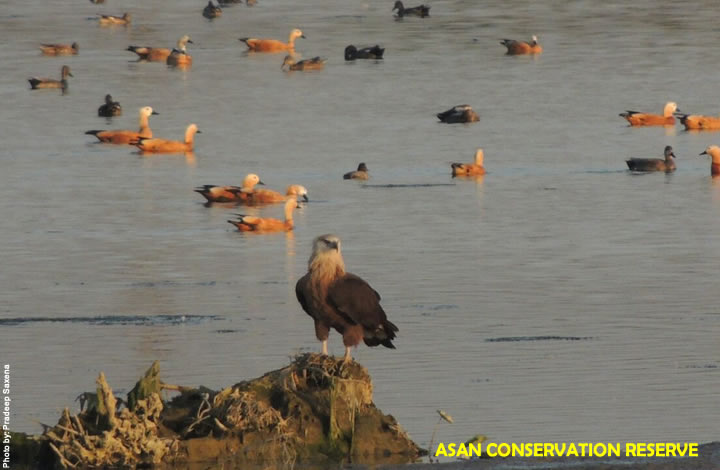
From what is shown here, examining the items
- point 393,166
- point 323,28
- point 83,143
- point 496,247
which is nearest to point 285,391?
point 496,247

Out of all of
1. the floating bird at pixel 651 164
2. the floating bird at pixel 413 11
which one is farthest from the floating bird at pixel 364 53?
the floating bird at pixel 651 164

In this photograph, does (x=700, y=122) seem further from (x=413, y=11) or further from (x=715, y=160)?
(x=413, y=11)

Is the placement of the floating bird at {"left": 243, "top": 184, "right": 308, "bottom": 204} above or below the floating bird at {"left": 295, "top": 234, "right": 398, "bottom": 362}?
below

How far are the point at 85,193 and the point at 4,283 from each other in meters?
8.10

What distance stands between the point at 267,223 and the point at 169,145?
1009 cm

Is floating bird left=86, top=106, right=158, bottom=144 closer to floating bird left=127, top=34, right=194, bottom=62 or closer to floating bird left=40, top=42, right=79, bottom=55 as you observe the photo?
floating bird left=40, top=42, right=79, bottom=55

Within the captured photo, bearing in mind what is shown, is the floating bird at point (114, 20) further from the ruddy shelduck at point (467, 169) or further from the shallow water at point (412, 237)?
the ruddy shelduck at point (467, 169)

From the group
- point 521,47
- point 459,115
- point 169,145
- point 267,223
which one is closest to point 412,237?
point 267,223

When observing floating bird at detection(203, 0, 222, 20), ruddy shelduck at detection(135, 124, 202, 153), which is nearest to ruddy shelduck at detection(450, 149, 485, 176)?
ruddy shelduck at detection(135, 124, 202, 153)

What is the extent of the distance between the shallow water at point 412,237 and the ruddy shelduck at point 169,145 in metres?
0.27

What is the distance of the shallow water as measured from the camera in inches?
599

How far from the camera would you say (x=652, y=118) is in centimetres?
3731

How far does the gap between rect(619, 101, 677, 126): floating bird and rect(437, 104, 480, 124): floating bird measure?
2.93 meters

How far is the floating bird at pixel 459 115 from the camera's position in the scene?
1481 inches
